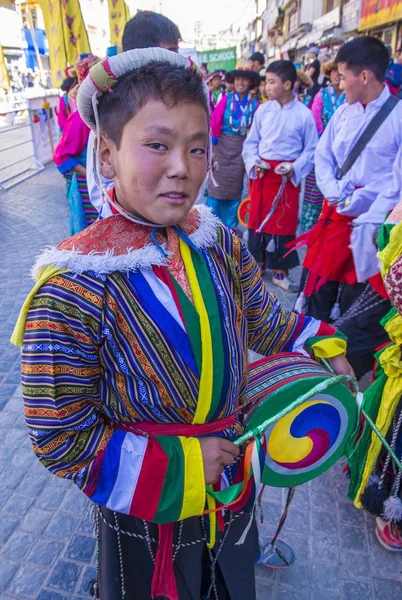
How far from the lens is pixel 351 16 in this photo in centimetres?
1800

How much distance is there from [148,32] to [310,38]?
26.2 metres

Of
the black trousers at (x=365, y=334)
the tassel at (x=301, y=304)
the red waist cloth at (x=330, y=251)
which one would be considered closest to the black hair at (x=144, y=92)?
the black trousers at (x=365, y=334)

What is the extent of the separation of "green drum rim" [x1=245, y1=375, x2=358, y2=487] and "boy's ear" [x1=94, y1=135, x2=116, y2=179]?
70 centimetres

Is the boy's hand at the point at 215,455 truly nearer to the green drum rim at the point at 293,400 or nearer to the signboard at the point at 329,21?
the green drum rim at the point at 293,400

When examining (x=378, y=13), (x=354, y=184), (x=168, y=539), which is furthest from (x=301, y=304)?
(x=378, y=13)

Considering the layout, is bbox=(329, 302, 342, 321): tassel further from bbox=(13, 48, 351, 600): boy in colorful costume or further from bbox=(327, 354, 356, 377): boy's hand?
bbox=(13, 48, 351, 600): boy in colorful costume

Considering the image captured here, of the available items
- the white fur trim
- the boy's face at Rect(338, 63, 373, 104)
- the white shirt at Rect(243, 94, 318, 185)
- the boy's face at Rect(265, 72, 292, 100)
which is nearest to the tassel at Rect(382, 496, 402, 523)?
the white fur trim

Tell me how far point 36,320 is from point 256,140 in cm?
433

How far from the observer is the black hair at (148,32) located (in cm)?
287

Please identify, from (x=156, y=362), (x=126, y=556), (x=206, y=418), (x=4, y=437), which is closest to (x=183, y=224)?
(x=156, y=362)

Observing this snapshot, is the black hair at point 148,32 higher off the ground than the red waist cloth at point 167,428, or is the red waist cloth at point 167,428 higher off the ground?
the black hair at point 148,32

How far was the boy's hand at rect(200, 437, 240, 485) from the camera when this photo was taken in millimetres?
1058

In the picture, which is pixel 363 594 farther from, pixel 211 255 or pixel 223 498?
pixel 211 255

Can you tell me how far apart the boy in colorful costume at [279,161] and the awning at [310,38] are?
70.4 feet
